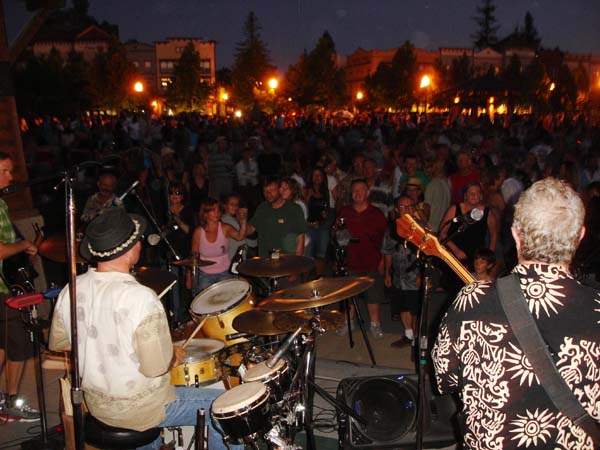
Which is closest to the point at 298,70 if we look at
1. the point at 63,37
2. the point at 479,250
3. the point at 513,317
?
the point at 63,37

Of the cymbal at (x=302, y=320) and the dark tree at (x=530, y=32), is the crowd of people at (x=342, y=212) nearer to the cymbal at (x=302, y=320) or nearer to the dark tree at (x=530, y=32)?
the cymbal at (x=302, y=320)

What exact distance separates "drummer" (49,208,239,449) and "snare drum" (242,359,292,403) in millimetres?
495

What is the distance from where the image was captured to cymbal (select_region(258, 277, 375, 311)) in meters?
4.00

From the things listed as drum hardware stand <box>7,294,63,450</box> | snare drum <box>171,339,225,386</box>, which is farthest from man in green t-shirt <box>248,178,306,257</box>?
drum hardware stand <box>7,294,63,450</box>

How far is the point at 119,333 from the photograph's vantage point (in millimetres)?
3084

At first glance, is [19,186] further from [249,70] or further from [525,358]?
[249,70]

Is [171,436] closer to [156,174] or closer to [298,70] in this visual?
[156,174]

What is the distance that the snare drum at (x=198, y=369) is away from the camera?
4.07 meters

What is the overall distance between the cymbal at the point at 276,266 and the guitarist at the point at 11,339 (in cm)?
191

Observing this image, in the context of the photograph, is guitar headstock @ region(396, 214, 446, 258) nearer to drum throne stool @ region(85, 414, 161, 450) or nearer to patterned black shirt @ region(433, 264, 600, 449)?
patterned black shirt @ region(433, 264, 600, 449)

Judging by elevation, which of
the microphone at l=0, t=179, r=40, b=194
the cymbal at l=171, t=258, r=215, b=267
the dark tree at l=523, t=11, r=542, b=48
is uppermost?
the dark tree at l=523, t=11, r=542, b=48

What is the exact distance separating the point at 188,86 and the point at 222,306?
51728mm

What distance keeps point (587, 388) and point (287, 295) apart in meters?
2.49

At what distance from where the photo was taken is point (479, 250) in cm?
554
